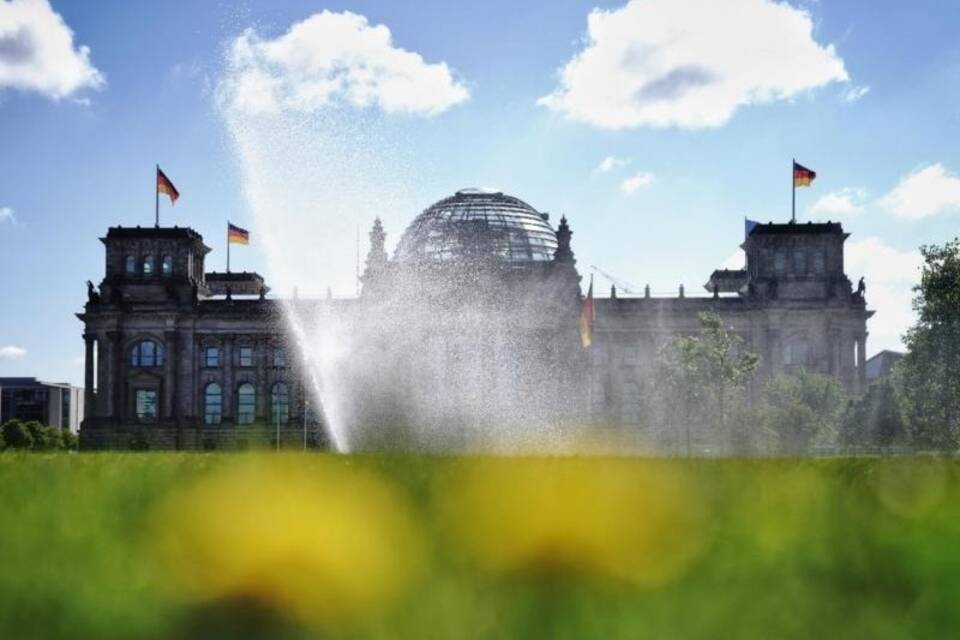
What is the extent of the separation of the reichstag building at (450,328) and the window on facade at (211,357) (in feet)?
0.65

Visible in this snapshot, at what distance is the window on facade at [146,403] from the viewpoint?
299ft

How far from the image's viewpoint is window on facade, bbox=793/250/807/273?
89938 millimetres

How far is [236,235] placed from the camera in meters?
92.0

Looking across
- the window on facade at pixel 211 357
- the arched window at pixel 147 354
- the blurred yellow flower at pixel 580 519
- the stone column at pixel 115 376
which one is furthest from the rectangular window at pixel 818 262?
the blurred yellow flower at pixel 580 519

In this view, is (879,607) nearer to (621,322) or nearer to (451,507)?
(451,507)

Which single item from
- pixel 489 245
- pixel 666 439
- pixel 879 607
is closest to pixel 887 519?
pixel 879 607

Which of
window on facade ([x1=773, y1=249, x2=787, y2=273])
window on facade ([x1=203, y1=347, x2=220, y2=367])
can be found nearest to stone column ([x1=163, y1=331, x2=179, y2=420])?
window on facade ([x1=203, y1=347, x2=220, y2=367])

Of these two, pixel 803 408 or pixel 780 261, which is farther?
pixel 780 261

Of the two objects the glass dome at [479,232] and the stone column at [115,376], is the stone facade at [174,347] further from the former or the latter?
the glass dome at [479,232]

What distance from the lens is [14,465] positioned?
7.82m

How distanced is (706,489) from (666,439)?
7444 cm

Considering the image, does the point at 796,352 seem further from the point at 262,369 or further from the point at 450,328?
the point at 262,369

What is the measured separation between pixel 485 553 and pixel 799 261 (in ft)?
295

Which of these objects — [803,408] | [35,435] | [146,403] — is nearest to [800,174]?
[803,408]
